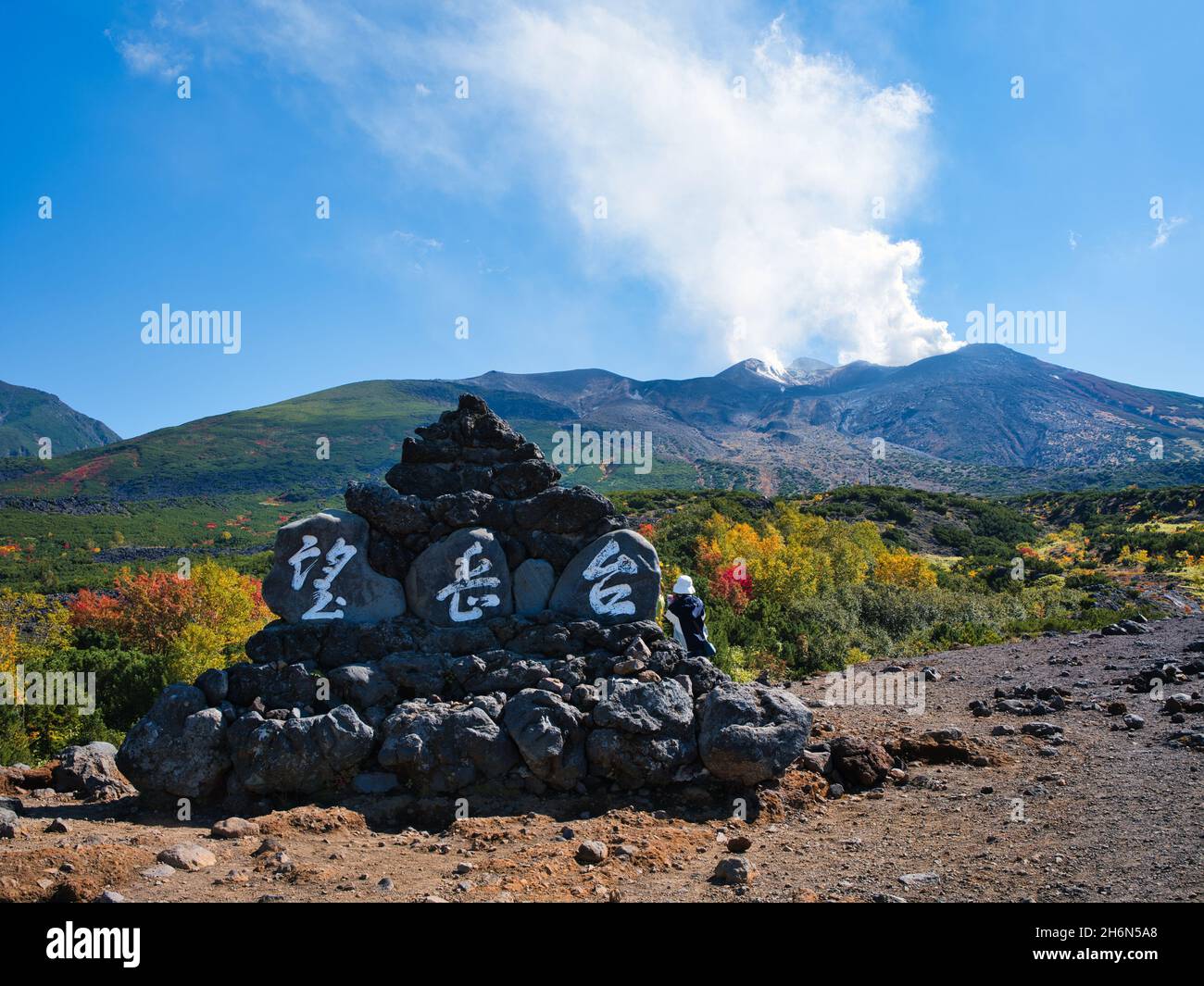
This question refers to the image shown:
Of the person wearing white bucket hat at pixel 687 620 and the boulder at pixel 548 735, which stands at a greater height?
the person wearing white bucket hat at pixel 687 620

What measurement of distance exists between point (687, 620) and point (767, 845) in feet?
9.63

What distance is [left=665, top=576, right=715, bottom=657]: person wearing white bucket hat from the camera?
8.62 meters

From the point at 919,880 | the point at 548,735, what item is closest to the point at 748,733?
the point at 548,735

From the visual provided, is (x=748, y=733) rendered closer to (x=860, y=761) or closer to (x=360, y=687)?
(x=860, y=761)

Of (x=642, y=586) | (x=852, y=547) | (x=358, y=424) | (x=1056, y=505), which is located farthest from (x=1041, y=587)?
(x=358, y=424)

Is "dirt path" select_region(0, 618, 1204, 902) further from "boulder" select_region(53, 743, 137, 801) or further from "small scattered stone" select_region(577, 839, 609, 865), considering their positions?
"boulder" select_region(53, 743, 137, 801)

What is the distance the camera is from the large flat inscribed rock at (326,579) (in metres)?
8.00

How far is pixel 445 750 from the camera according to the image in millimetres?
6879

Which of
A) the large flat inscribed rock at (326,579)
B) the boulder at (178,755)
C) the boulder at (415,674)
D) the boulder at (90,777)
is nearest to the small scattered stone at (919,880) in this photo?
the boulder at (415,674)

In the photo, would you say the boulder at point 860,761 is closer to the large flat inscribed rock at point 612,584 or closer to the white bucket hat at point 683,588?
the white bucket hat at point 683,588

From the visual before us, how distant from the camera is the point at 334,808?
6523 mm

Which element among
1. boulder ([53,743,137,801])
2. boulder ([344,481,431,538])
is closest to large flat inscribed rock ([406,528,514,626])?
boulder ([344,481,431,538])

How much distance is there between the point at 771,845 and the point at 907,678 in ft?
27.4

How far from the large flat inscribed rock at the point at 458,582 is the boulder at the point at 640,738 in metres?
1.86
